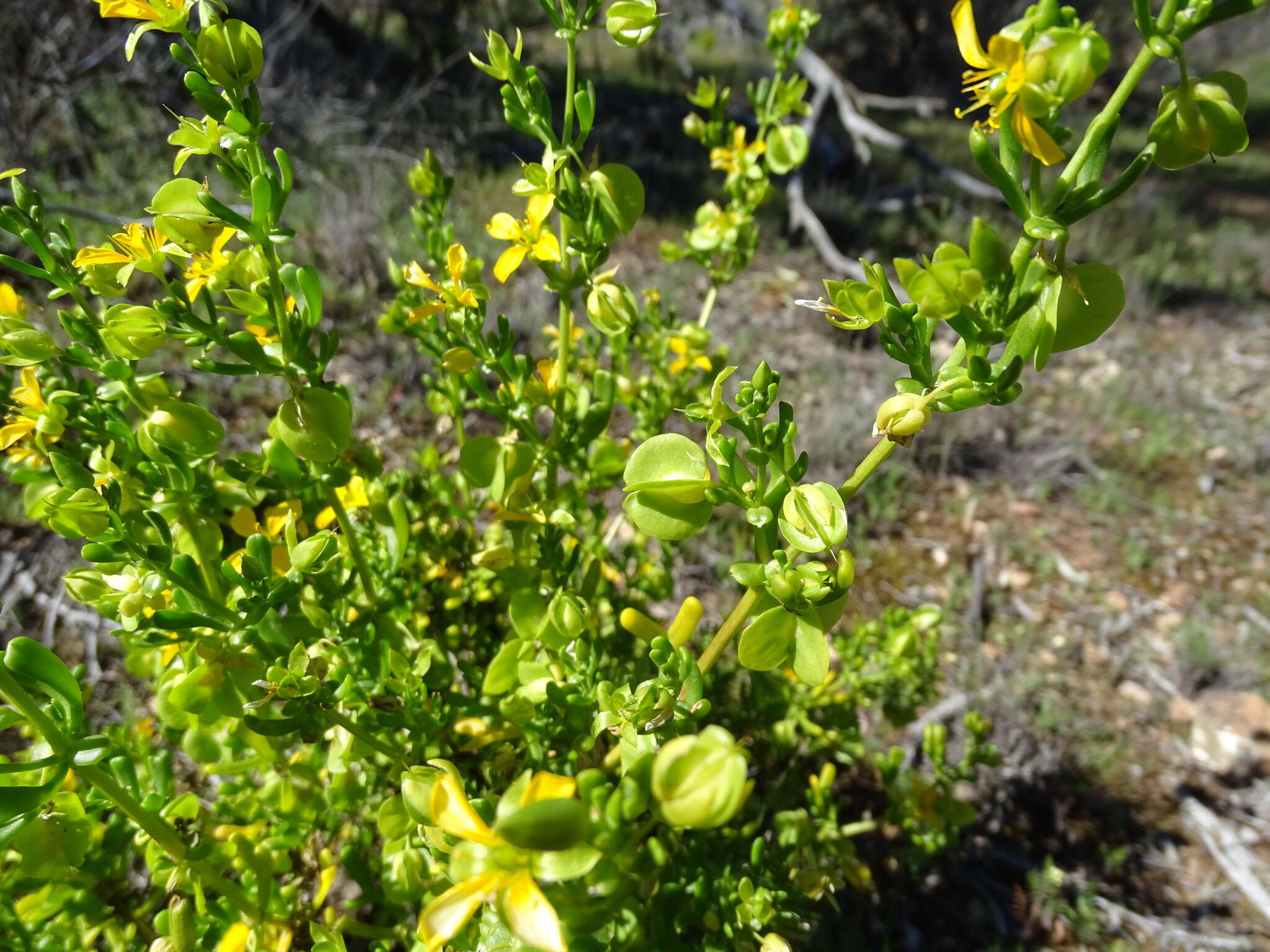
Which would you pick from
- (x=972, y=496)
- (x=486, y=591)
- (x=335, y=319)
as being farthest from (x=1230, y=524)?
(x=335, y=319)

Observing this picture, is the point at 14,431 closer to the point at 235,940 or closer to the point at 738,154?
the point at 235,940

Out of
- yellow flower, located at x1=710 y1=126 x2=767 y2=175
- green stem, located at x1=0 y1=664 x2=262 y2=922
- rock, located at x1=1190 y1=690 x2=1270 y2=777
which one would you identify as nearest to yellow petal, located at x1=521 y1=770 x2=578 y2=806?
green stem, located at x1=0 y1=664 x2=262 y2=922

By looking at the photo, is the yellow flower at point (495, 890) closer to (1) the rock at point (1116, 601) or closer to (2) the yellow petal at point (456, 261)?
(2) the yellow petal at point (456, 261)

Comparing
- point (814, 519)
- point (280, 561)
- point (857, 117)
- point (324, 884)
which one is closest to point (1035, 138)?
point (814, 519)

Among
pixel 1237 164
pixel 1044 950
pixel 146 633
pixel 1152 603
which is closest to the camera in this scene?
pixel 146 633

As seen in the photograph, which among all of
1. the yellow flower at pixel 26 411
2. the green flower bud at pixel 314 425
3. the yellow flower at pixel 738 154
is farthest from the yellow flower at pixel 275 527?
the yellow flower at pixel 738 154

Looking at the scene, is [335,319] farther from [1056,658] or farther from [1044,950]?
[1044,950]
